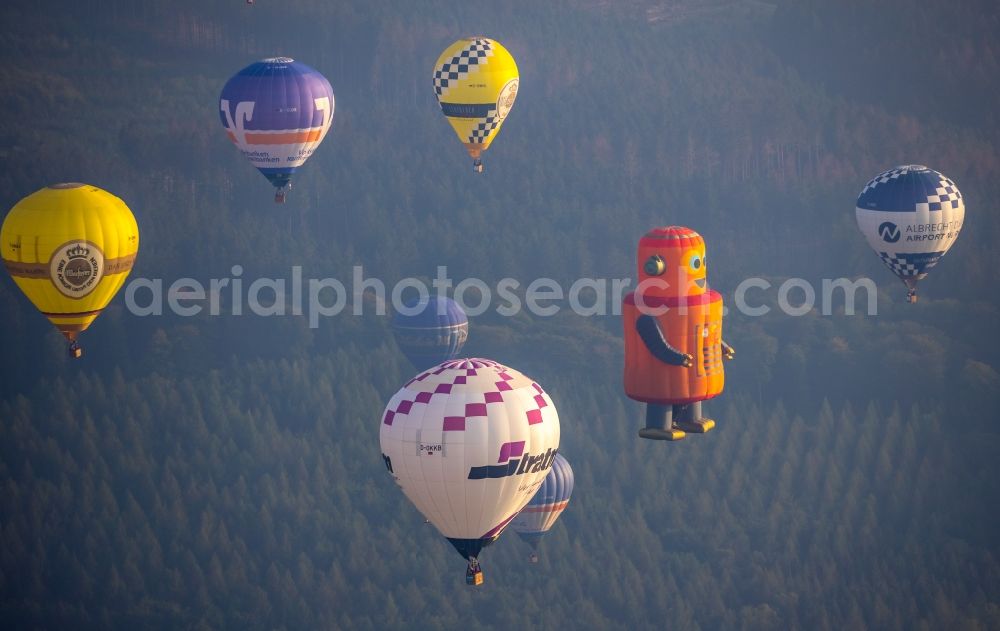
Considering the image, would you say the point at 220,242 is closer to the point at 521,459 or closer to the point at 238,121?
the point at 238,121

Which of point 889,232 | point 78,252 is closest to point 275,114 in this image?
point 78,252

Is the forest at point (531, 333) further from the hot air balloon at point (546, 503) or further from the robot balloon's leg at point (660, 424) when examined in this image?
the robot balloon's leg at point (660, 424)

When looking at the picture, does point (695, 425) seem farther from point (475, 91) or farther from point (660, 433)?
point (475, 91)

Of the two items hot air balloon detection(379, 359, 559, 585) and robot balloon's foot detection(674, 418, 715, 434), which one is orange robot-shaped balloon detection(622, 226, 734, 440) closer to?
robot balloon's foot detection(674, 418, 715, 434)

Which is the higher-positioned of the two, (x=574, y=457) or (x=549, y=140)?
(x=549, y=140)

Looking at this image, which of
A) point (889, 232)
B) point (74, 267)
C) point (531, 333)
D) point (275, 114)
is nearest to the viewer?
point (74, 267)

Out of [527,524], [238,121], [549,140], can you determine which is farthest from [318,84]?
[549,140]
